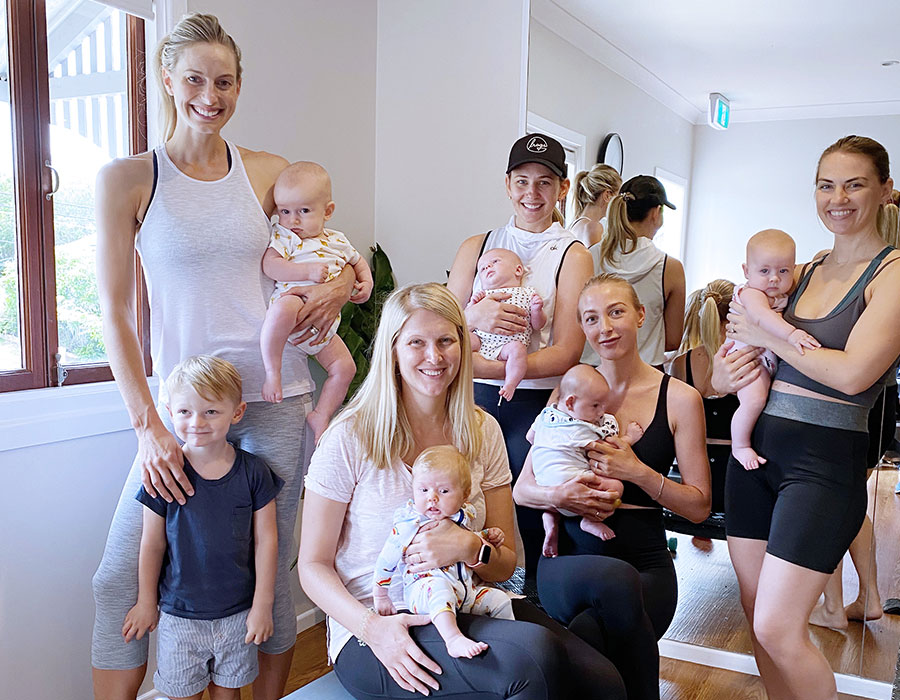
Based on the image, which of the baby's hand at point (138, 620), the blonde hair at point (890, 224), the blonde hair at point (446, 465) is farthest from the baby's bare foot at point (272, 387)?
the blonde hair at point (890, 224)

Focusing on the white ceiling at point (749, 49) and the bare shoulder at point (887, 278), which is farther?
the white ceiling at point (749, 49)

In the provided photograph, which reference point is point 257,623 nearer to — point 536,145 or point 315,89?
point 536,145

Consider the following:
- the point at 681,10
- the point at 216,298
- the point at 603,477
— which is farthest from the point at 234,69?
the point at 681,10

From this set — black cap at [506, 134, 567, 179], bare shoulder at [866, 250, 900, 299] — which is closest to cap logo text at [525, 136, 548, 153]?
black cap at [506, 134, 567, 179]

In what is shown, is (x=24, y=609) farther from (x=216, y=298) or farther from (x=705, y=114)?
(x=705, y=114)

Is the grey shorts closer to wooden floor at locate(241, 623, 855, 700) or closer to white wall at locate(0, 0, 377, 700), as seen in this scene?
white wall at locate(0, 0, 377, 700)

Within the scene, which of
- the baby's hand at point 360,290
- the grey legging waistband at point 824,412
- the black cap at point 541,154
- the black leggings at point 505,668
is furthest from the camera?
the black cap at point 541,154

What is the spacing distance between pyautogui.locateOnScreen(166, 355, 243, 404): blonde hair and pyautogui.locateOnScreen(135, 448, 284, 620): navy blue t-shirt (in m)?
0.18

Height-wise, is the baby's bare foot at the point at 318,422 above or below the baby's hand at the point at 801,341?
below

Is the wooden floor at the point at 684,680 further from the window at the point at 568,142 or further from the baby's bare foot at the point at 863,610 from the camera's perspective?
the window at the point at 568,142

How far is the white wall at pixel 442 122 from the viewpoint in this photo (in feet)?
9.91

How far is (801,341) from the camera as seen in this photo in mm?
1872

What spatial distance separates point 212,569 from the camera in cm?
186

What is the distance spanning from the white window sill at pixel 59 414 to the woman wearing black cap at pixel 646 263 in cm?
150
